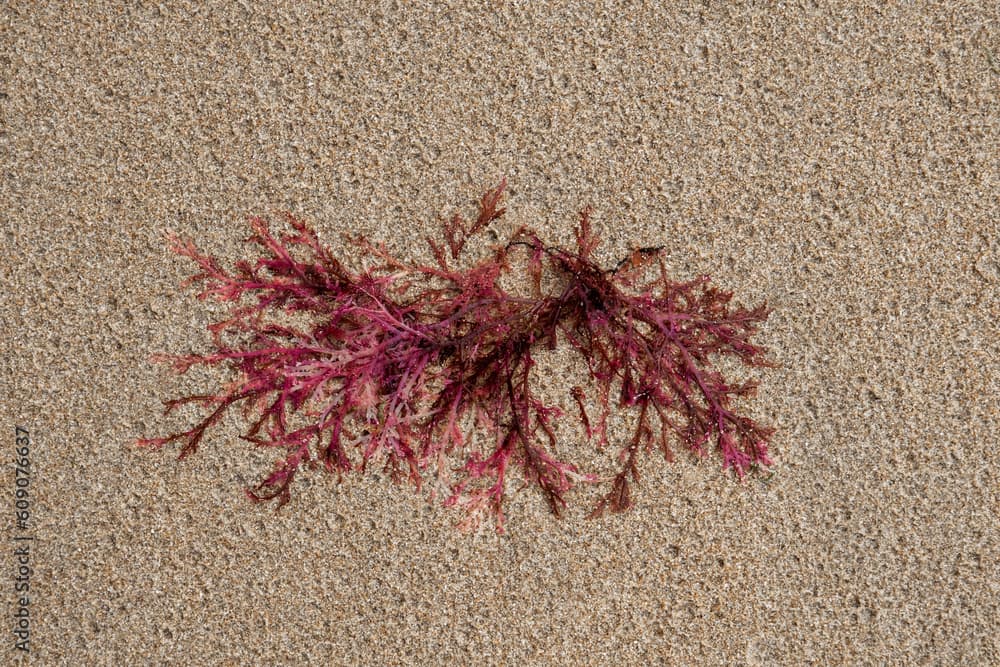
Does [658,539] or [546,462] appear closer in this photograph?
[546,462]

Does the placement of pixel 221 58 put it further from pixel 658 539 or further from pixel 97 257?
pixel 658 539

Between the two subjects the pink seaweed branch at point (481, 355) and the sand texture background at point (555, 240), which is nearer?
the pink seaweed branch at point (481, 355)

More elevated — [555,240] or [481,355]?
[555,240]

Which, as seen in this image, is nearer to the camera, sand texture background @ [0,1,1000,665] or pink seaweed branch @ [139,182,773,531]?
pink seaweed branch @ [139,182,773,531]

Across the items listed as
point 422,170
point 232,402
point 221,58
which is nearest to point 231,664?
point 232,402

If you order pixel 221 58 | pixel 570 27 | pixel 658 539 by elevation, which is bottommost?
pixel 658 539

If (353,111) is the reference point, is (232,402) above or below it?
below
